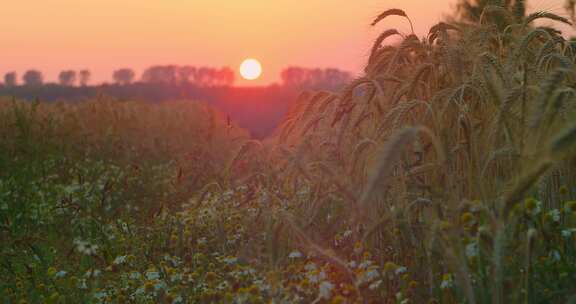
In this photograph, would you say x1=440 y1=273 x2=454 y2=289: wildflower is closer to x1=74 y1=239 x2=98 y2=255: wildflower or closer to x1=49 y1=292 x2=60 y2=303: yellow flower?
x1=74 y1=239 x2=98 y2=255: wildflower

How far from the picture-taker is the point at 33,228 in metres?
7.08

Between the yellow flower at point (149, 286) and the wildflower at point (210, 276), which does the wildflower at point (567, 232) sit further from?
the yellow flower at point (149, 286)

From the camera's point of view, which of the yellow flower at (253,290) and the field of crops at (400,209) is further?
the yellow flower at (253,290)

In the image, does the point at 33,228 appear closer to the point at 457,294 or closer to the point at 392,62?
the point at 392,62

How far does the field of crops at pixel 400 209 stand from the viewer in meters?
2.85

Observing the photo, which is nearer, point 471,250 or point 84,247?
point 471,250

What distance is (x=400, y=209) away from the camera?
140 inches

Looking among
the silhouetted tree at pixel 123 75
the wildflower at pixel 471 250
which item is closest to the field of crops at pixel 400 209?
the wildflower at pixel 471 250

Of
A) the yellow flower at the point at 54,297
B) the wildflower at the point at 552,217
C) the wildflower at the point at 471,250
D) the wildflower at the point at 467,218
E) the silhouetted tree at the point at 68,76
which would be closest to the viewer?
the wildflower at the point at 471,250

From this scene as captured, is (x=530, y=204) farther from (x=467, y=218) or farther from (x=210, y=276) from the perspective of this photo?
(x=210, y=276)

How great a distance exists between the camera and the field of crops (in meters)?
2.85

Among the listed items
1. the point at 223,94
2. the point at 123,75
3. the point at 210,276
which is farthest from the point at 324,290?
the point at 123,75

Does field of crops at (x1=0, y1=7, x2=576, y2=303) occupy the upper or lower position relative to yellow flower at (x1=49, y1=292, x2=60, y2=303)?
upper

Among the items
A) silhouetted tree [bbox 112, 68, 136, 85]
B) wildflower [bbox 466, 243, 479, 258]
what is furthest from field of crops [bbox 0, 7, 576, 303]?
silhouetted tree [bbox 112, 68, 136, 85]
